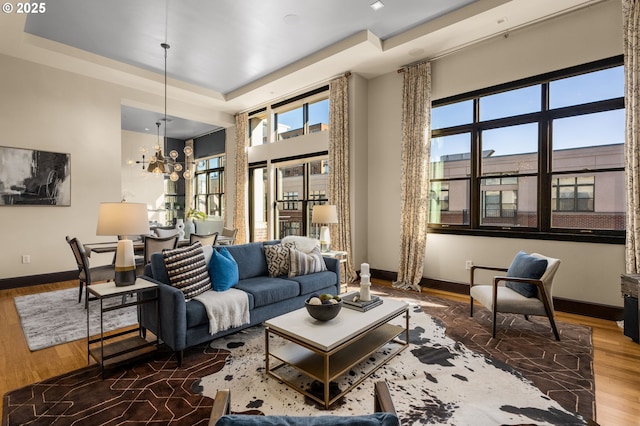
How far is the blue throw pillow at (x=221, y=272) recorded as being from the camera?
125 inches

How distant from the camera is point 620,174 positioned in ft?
12.1

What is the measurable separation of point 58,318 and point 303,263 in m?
2.96

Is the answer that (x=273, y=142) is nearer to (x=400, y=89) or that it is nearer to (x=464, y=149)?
(x=400, y=89)

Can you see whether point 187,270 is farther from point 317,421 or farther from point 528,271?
point 528,271

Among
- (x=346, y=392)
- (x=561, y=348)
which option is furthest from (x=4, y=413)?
(x=561, y=348)

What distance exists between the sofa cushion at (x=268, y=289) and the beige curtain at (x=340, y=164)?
85.5 inches

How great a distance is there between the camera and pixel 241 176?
26.2 ft

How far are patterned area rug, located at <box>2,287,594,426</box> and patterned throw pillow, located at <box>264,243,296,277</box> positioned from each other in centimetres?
92

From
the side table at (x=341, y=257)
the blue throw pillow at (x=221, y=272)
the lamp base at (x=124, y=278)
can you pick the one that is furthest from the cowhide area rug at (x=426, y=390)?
the side table at (x=341, y=257)

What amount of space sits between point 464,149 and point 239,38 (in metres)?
3.84

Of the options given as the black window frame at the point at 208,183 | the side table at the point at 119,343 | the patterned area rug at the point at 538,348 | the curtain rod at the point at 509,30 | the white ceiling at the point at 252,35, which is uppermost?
the white ceiling at the point at 252,35

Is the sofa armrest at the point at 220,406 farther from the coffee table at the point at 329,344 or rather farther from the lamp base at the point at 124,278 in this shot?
the lamp base at the point at 124,278

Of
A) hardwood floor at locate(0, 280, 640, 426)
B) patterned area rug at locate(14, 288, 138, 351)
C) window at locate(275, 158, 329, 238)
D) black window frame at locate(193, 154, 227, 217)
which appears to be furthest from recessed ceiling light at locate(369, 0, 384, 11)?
black window frame at locate(193, 154, 227, 217)

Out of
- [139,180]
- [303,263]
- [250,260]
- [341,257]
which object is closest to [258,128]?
[341,257]
